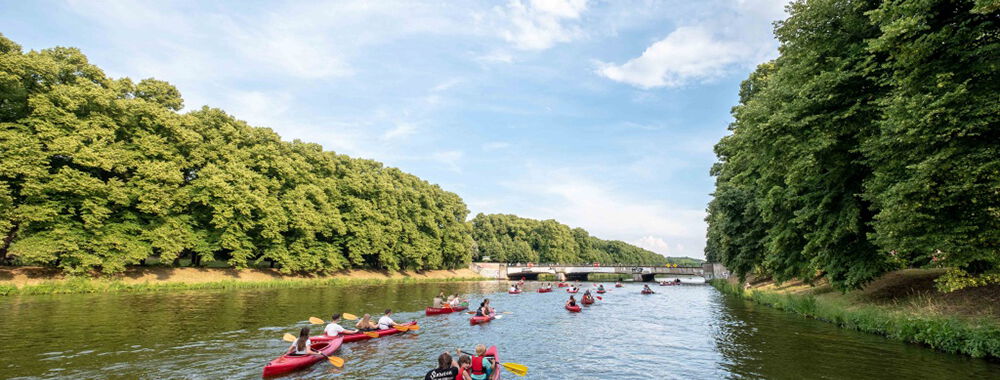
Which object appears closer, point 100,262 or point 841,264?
point 841,264

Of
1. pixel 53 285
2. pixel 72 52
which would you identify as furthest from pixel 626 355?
pixel 72 52

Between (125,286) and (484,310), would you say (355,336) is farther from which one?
(125,286)

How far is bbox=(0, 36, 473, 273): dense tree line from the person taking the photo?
3191 cm

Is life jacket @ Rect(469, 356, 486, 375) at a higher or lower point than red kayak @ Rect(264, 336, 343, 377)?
higher

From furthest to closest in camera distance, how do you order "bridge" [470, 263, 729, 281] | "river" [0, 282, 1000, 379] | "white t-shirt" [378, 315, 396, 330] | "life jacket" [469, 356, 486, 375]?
"bridge" [470, 263, 729, 281], "white t-shirt" [378, 315, 396, 330], "river" [0, 282, 1000, 379], "life jacket" [469, 356, 486, 375]

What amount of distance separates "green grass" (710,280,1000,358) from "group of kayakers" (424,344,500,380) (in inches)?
584

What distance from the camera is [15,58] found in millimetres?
30922

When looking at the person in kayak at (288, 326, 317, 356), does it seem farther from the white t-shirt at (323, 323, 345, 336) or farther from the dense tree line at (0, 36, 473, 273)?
the dense tree line at (0, 36, 473, 273)

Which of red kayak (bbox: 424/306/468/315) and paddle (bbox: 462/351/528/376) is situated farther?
red kayak (bbox: 424/306/468/315)

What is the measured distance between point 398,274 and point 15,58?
49.3m

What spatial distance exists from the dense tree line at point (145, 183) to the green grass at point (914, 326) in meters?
46.9

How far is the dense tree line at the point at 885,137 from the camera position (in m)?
12.5

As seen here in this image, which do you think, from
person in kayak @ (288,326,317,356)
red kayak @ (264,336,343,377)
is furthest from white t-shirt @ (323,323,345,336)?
person in kayak @ (288,326,317,356)

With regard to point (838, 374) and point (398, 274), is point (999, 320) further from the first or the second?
point (398, 274)
